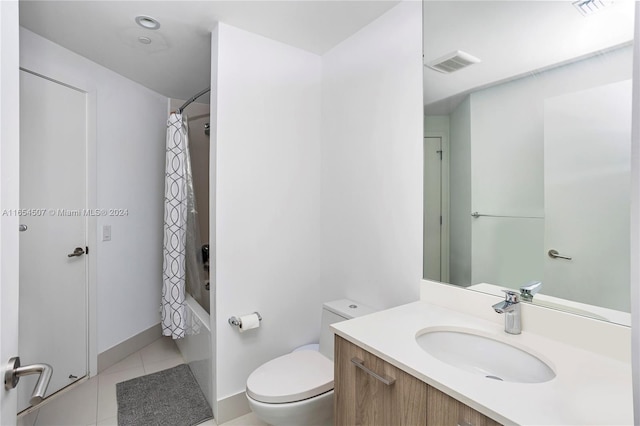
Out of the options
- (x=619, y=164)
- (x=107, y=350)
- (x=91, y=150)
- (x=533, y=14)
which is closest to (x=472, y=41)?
(x=533, y=14)

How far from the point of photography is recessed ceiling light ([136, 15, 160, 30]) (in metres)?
1.77

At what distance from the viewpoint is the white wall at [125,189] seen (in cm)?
242

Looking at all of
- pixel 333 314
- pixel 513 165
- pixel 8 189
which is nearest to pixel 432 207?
pixel 513 165

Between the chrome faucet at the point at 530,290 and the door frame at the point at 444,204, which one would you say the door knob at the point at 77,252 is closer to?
the door frame at the point at 444,204

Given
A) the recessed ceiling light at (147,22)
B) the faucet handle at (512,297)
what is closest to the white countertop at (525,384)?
the faucet handle at (512,297)

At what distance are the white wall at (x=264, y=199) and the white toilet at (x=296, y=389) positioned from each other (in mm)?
318

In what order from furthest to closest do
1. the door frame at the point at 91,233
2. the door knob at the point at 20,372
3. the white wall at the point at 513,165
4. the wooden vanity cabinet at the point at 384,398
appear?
the door frame at the point at 91,233 < the white wall at the point at 513,165 < the wooden vanity cabinet at the point at 384,398 < the door knob at the point at 20,372

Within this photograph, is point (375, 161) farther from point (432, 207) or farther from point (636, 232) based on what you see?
point (636, 232)

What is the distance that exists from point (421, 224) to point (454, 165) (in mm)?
328

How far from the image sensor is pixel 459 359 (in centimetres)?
125

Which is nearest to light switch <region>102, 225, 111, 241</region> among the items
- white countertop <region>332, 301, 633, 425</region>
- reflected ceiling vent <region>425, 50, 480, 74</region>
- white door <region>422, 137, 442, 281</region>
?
white countertop <region>332, 301, 633, 425</region>

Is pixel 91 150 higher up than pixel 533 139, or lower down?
higher up

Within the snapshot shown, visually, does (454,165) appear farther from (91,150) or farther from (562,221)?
(91,150)

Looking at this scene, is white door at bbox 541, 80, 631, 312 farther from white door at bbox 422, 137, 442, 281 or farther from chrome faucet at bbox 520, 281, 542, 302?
white door at bbox 422, 137, 442, 281
